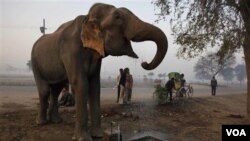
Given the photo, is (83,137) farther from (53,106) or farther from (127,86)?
(127,86)

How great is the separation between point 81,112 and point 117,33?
84.1 inches

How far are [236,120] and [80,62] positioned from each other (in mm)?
8624

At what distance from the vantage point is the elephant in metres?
8.27

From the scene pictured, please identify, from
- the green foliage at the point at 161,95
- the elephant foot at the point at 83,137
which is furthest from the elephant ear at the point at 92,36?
the green foliage at the point at 161,95

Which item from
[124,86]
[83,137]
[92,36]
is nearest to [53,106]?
[83,137]

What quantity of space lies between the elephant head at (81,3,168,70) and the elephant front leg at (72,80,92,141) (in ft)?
3.45

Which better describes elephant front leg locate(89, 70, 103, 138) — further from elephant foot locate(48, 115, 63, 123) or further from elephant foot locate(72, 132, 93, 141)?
elephant foot locate(48, 115, 63, 123)

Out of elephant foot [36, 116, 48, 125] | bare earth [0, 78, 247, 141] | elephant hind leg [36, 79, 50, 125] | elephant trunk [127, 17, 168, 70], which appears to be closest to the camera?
elephant trunk [127, 17, 168, 70]

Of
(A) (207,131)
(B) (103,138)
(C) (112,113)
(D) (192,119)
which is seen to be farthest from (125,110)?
(B) (103,138)

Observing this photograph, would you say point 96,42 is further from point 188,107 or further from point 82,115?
point 188,107

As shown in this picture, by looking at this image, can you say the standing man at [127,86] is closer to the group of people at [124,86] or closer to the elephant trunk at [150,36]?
the group of people at [124,86]

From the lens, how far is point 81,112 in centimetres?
912

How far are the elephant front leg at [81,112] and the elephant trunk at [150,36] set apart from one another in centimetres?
171

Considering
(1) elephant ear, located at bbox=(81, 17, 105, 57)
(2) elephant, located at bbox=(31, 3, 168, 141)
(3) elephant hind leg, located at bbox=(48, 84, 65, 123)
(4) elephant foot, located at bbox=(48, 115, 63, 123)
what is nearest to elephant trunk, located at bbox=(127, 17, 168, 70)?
(2) elephant, located at bbox=(31, 3, 168, 141)
